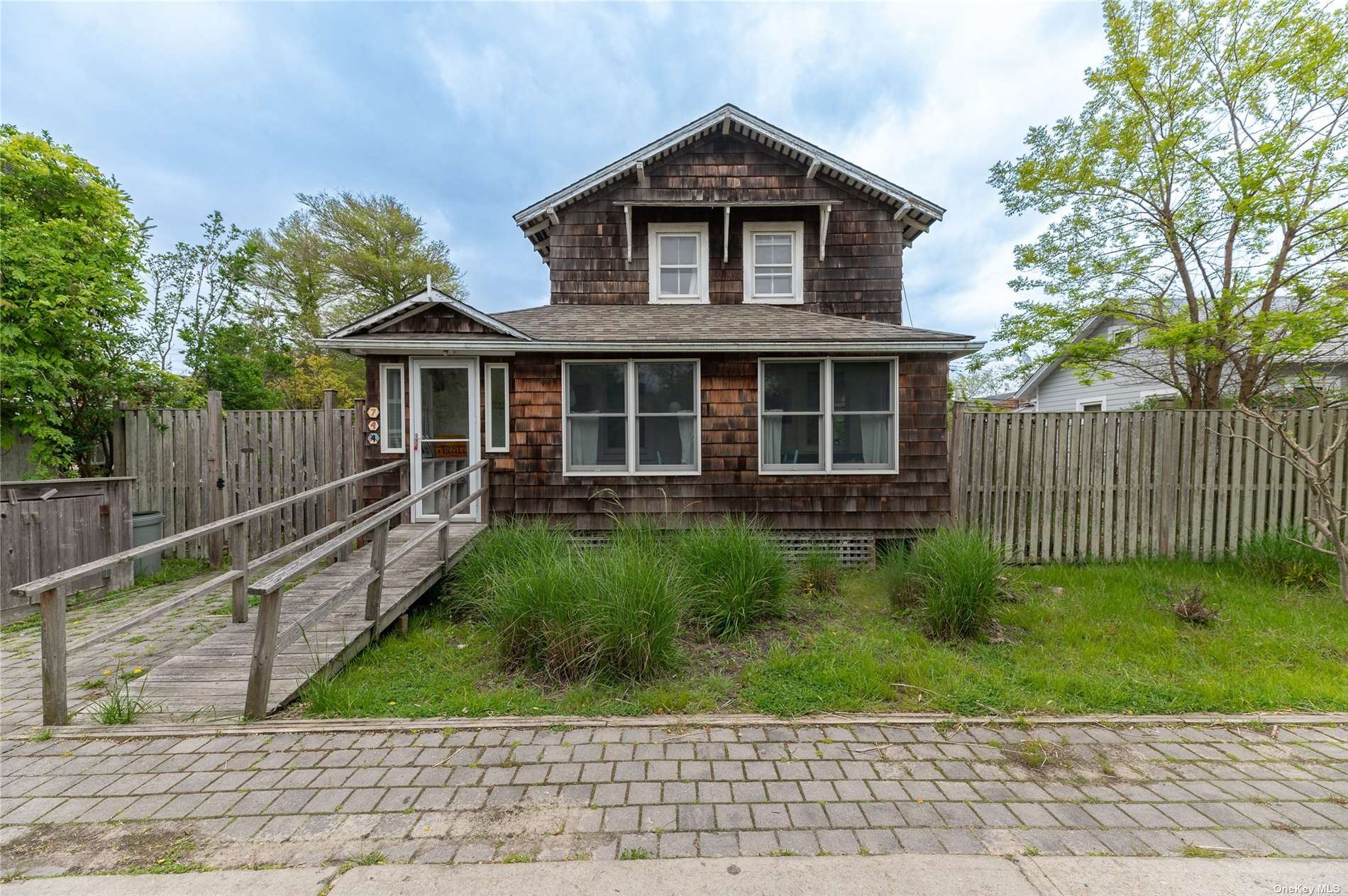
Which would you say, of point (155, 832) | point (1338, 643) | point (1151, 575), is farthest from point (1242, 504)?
point (155, 832)

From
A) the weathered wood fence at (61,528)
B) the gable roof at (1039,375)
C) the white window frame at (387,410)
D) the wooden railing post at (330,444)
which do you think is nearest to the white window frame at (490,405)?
the white window frame at (387,410)

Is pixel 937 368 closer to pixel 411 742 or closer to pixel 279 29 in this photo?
pixel 411 742

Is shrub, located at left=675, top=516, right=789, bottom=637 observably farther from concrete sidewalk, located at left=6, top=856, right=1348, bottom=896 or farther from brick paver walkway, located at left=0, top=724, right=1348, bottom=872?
concrete sidewalk, located at left=6, top=856, right=1348, bottom=896

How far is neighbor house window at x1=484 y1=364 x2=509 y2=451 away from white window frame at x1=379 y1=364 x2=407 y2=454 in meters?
1.12

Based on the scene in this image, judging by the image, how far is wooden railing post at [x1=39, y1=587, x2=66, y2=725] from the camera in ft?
10.7

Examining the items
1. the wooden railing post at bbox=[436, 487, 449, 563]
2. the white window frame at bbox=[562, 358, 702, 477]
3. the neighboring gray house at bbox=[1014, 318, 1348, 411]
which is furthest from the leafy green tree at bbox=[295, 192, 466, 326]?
the neighboring gray house at bbox=[1014, 318, 1348, 411]

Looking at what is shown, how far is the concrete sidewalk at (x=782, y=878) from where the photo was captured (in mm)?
2062

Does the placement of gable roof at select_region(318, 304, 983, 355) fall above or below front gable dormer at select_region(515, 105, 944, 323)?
below

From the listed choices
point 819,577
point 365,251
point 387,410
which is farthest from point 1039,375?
point 365,251

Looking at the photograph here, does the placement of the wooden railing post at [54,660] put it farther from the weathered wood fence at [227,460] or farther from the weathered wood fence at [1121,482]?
the weathered wood fence at [1121,482]

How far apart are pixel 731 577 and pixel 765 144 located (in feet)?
26.5

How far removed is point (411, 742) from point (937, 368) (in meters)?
7.31

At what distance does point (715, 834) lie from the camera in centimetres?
235

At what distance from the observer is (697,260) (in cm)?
945
